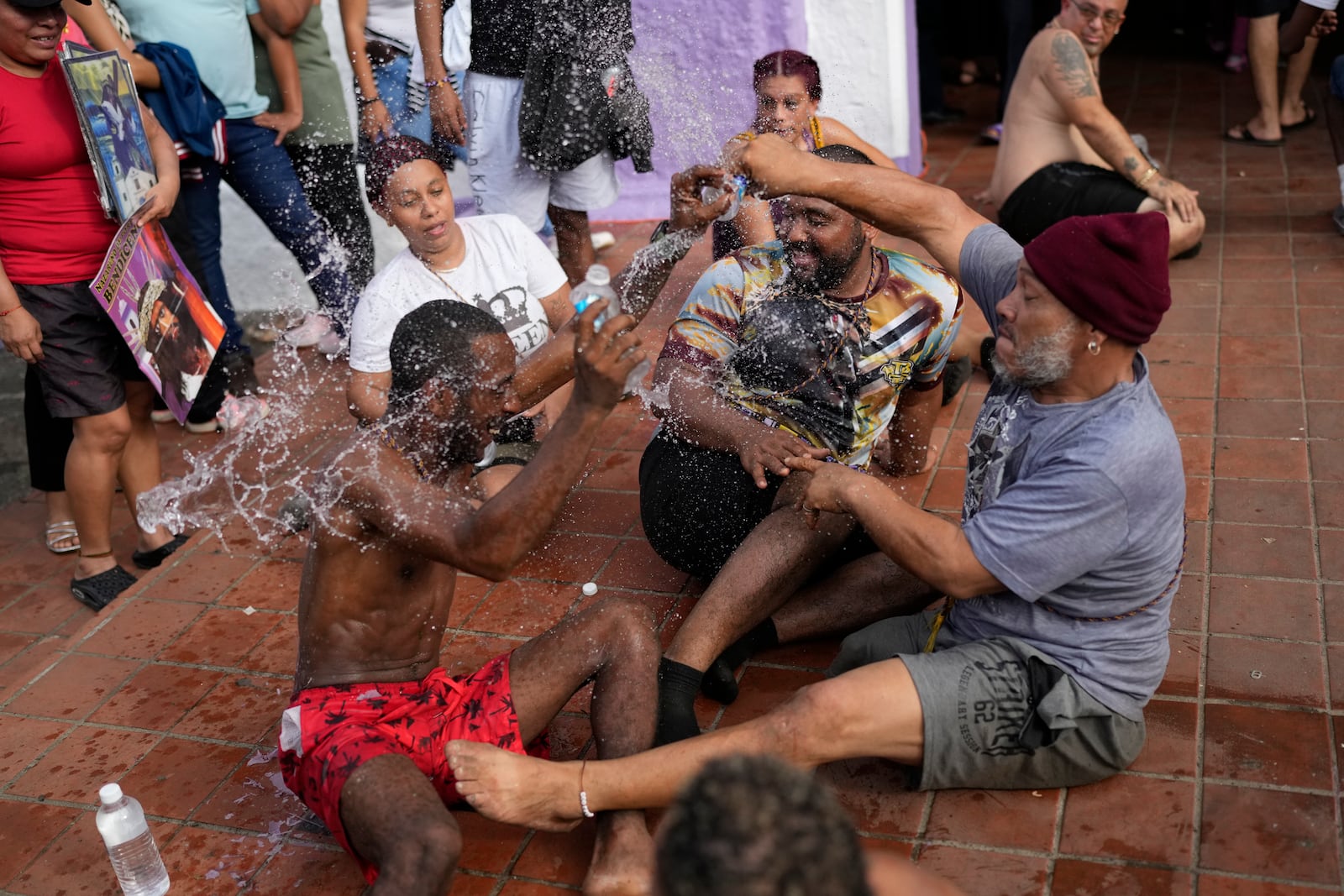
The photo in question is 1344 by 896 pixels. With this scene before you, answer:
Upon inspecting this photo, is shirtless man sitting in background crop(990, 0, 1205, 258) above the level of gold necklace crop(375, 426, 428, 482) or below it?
below

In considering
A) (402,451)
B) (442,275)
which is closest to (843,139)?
(442,275)

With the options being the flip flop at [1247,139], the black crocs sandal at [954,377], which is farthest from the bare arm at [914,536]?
the flip flop at [1247,139]

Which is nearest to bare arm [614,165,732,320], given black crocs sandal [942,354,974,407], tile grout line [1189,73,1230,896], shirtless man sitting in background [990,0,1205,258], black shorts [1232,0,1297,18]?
black crocs sandal [942,354,974,407]

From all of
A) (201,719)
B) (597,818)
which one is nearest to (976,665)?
(597,818)

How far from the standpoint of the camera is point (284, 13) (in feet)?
18.8

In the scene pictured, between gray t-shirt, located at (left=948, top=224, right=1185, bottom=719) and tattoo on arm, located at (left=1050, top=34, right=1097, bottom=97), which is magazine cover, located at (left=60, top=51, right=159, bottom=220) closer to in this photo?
gray t-shirt, located at (left=948, top=224, right=1185, bottom=719)

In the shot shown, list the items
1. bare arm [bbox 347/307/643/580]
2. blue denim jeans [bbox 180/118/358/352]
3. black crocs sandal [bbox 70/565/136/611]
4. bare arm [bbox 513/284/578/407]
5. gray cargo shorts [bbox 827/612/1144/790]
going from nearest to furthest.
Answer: bare arm [bbox 347/307/643/580], gray cargo shorts [bbox 827/612/1144/790], bare arm [bbox 513/284/578/407], black crocs sandal [bbox 70/565/136/611], blue denim jeans [bbox 180/118/358/352]

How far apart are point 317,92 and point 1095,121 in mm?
3847

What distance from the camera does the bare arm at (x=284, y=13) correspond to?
18.7 ft

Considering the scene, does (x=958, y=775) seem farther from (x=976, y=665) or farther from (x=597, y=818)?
(x=597, y=818)

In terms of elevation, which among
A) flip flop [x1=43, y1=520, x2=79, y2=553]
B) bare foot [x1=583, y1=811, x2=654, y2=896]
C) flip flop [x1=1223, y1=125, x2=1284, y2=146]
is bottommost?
flip flop [x1=1223, y1=125, x2=1284, y2=146]

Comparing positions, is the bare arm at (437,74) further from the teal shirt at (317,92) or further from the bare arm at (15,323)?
the bare arm at (15,323)

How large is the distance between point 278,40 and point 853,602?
413cm

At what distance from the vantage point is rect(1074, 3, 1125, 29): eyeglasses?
566 cm
